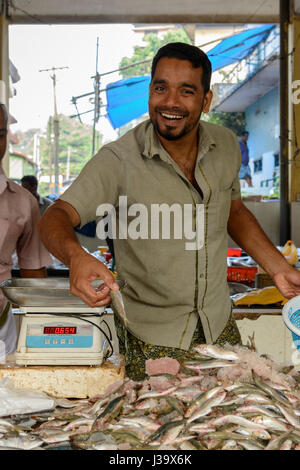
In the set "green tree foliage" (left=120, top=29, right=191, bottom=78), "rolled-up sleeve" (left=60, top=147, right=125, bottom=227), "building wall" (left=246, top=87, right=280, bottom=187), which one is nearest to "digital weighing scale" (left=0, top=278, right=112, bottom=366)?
"rolled-up sleeve" (left=60, top=147, right=125, bottom=227)

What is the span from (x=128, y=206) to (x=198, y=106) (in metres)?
0.52

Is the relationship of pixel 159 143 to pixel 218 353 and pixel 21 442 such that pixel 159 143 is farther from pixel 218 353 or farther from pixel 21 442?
pixel 21 442

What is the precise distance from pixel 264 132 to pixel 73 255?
9.73 m

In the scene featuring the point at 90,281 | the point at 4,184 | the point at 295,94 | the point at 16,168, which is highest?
the point at 295,94

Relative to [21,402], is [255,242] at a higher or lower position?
higher

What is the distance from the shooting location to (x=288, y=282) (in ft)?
7.64

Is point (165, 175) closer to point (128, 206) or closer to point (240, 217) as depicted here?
point (128, 206)

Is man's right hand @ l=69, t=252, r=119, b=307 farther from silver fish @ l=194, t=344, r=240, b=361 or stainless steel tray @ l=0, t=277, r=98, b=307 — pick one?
silver fish @ l=194, t=344, r=240, b=361

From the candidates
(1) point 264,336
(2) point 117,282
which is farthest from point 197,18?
(2) point 117,282

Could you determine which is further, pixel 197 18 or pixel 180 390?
pixel 197 18

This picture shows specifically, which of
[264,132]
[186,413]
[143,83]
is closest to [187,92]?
[186,413]

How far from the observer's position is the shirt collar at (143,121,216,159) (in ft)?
7.21

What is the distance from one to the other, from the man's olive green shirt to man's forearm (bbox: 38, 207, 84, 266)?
235mm

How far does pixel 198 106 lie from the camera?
223cm
